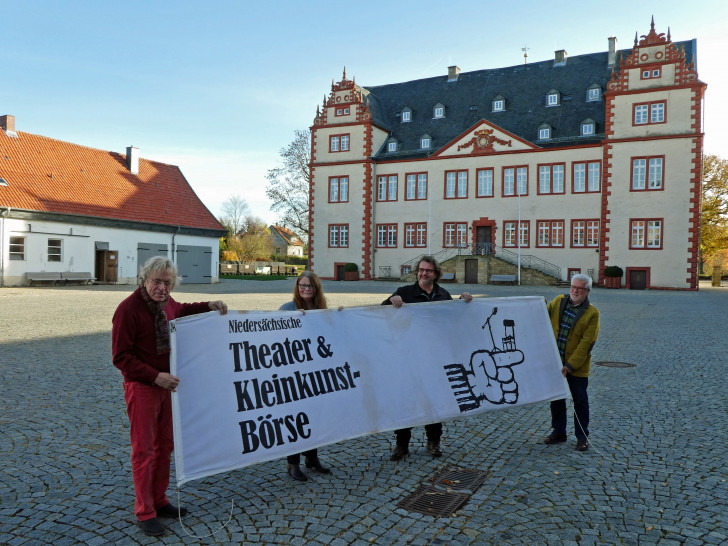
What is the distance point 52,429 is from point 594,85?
43.1 m

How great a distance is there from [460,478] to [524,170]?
38.5 m

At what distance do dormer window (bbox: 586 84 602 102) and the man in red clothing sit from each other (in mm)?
42909

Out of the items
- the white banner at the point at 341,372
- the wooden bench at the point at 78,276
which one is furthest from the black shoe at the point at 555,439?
the wooden bench at the point at 78,276

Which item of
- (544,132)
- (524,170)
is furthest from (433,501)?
(544,132)

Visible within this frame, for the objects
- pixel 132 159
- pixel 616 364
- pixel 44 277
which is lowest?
pixel 616 364

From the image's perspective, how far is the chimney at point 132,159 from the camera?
131ft

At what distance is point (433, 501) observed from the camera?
14.1 feet

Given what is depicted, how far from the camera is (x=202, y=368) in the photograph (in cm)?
407

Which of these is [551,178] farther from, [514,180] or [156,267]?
[156,267]

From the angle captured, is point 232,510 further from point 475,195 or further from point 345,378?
point 475,195

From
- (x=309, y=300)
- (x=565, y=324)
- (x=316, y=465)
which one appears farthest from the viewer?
(x=565, y=324)

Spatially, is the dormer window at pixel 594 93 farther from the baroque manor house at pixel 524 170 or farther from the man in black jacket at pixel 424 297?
the man in black jacket at pixel 424 297

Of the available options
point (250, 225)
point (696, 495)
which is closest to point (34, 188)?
point (696, 495)

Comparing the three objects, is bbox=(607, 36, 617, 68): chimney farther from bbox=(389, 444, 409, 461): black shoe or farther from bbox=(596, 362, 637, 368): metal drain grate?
bbox=(389, 444, 409, 461): black shoe
